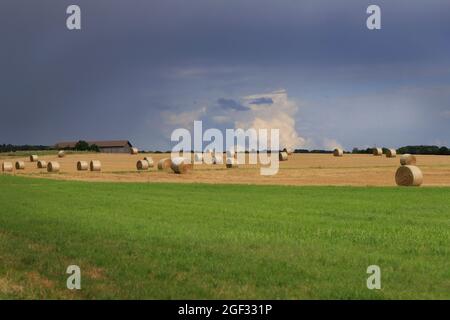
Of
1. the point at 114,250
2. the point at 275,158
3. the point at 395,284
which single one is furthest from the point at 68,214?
the point at 275,158

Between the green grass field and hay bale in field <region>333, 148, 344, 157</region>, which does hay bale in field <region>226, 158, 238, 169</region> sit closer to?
hay bale in field <region>333, 148, 344, 157</region>

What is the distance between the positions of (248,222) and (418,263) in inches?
313

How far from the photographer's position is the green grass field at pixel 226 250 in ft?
34.6

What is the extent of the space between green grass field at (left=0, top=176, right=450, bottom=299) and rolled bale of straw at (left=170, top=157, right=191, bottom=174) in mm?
33560

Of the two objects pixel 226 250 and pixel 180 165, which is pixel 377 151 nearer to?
pixel 180 165

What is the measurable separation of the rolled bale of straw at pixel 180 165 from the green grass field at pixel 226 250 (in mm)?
33560

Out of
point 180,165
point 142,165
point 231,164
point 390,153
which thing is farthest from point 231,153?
point 180,165

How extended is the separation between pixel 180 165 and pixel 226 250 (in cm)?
4631

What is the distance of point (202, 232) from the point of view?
1730cm

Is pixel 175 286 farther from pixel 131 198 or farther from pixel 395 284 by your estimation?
pixel 131 198

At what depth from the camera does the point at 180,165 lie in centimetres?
6025

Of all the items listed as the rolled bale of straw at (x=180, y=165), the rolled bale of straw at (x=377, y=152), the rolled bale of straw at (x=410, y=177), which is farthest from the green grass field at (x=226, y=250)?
the rolled bale of straw at (x=377, y=152)

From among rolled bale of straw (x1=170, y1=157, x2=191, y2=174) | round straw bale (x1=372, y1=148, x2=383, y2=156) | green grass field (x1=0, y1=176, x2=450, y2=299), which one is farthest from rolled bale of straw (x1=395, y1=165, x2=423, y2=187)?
round straw bale (x1=372, y1=148, x2=383, y2=156)

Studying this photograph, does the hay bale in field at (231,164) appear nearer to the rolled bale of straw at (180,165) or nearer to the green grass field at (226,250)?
the rolled bale of straw at (180,165)
